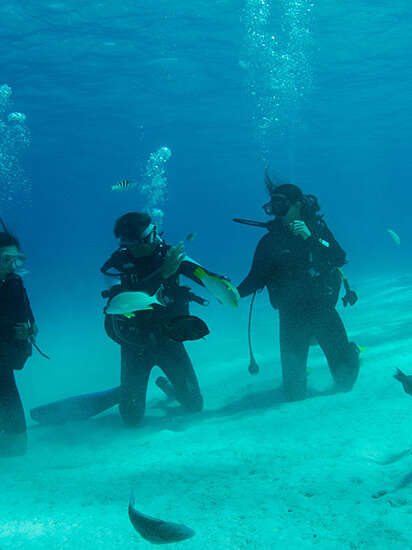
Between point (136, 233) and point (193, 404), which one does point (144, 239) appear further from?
point (193, 404)

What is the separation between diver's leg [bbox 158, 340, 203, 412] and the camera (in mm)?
5879

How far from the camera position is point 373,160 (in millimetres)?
61344

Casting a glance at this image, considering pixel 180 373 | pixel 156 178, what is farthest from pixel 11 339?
pixel 156 178

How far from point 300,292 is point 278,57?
2170 cm

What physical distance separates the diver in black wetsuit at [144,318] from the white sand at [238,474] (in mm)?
430

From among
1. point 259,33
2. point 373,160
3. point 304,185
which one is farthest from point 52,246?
point 259,33

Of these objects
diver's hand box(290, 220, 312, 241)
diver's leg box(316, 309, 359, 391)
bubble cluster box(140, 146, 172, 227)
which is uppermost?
diver's hand box(290, 220, 312, 241)

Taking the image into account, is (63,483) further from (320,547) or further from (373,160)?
(373,160)

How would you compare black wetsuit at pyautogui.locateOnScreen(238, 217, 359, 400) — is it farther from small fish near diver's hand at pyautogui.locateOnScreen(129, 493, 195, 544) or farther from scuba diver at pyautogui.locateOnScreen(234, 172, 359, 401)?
small fish near diver's hand at pyautogui.locateOnScreen(129, 493, 195, 544)

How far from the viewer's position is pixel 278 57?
23.2 meters

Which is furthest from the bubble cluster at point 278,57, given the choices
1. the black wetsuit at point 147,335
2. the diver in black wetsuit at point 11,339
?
the diver in black wetsuit at point 11,339

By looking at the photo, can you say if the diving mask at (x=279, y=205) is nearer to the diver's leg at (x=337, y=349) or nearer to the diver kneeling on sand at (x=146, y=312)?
the diver kneeling on sand at (x=146, y=312)

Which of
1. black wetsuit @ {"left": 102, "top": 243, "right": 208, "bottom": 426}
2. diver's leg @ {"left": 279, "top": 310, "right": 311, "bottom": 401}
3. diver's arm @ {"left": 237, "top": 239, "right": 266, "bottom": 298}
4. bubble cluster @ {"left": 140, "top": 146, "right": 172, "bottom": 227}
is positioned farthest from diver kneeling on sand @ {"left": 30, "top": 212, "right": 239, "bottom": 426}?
bubble cluster @ {"left": 140, "top": 146, "right": 172, "bottom": 227}

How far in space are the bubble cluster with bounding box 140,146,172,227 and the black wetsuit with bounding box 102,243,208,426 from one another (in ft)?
70.9
